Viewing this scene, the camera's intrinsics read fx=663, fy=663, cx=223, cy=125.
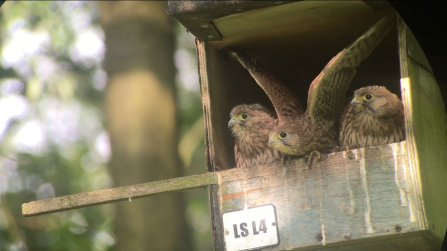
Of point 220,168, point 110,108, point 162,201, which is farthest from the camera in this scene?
point 110,108

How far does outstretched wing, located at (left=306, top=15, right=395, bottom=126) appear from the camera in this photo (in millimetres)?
3842

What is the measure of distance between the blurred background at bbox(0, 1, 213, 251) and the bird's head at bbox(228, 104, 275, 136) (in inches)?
72.5

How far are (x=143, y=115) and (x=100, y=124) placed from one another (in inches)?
86.9

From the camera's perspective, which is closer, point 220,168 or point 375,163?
point 375,163

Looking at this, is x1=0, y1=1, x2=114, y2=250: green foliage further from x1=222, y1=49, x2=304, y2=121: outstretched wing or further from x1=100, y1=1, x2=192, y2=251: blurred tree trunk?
x1=222, y1=49, x2=304, y2=121: outstretched wing

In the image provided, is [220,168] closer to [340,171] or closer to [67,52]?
[340,171]

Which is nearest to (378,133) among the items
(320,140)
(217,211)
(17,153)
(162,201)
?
(320,140)

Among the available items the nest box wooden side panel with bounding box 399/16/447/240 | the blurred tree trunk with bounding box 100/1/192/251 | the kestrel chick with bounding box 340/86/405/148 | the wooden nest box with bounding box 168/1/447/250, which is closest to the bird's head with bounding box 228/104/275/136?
the wooden nest box with bounding box 168/1/447/250

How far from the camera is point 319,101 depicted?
417 centimetres

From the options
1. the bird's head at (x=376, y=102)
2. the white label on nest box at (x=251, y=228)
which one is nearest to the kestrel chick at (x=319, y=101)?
the bird's head at (x=376, y=102)

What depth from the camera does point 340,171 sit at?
354cm

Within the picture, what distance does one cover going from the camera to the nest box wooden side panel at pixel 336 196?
3357 millimetres

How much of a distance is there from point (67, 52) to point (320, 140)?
4.75m

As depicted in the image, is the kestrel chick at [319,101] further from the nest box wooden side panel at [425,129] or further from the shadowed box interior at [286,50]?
the nest box wooden side panel at [425,129]
